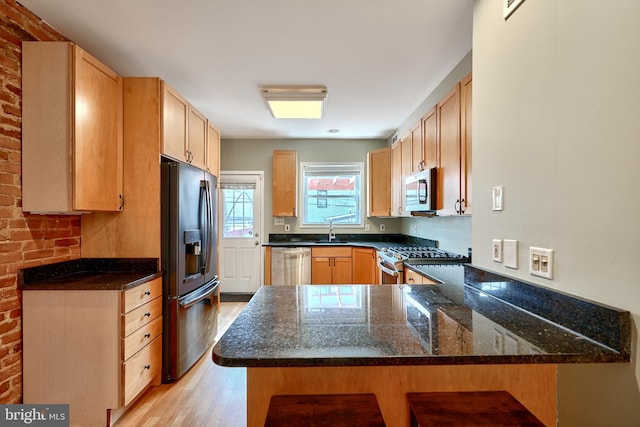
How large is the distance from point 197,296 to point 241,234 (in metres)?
2.21

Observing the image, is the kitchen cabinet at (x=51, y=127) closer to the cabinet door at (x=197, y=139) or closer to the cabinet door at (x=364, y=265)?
the cabinet door at (x=197, y=139)

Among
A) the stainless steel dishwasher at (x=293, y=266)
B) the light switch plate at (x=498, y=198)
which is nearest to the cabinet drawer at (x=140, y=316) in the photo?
the stainless steel dishwasher at (x=293, y=266)

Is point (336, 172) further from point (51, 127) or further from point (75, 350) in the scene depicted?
point (75, 350)

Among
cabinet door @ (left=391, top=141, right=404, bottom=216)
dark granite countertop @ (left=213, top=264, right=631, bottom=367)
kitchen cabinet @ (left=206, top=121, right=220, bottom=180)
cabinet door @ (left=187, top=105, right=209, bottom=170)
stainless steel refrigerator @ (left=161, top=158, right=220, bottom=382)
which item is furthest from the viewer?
cabinet door @ (left=391, top=141, right=404, bottom=216)

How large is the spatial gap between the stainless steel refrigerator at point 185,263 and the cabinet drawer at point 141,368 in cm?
8

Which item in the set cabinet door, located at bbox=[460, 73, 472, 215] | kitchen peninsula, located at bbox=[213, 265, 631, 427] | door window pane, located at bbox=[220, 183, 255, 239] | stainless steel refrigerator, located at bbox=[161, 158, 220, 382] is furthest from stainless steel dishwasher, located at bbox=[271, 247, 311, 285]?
kitchen peninsula, located at bbox=[213, 265, 631, 427]

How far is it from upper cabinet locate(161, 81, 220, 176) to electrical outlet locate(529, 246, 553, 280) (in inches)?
93.9

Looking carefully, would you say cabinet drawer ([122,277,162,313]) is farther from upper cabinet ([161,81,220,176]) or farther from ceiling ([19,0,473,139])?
ceiling ([19,0,473,139])

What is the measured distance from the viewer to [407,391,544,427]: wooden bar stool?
2.80 feet

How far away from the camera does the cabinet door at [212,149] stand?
10.3 feet

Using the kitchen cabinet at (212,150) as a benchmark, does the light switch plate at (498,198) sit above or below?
below

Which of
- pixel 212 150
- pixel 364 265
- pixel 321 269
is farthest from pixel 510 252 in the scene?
pixel 321 269

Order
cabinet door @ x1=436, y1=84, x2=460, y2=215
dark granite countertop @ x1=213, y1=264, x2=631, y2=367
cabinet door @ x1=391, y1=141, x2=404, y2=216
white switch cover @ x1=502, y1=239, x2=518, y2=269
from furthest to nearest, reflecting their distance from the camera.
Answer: cabinet door @ x1=391, y1=141, x2=404, y2=216 → cabinet door @ x1=436, y1=84, x2=460, y2=215 → white switch cover @ x1=502, y1=239, x2=518, y2=269 → dark granite countertop @ x1=213, y1=264, x2=631, y2=367

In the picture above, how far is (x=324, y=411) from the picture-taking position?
904 millimetres
